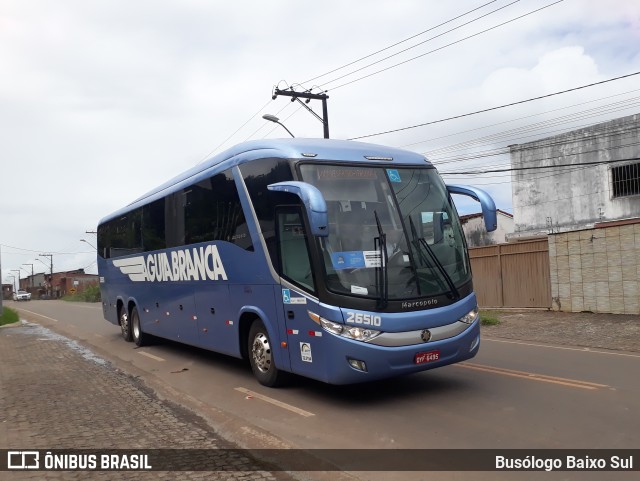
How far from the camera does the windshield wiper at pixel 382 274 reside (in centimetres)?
648

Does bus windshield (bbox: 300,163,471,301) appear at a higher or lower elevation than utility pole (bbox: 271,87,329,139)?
lower

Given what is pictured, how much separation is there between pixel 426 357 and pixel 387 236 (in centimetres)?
151

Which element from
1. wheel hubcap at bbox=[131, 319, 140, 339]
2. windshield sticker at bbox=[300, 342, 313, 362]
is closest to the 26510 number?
windshield sticker at bbox=[300, 342, 313, 362]

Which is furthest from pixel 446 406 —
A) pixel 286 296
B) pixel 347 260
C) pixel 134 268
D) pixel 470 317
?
pixel 134 268

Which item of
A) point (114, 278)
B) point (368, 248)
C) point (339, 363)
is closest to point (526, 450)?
point (339, 363)

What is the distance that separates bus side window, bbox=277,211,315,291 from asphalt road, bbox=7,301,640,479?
1.61m

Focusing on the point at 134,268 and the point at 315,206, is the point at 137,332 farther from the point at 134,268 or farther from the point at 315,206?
the point at 315,206

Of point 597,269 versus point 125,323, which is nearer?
point 125,323

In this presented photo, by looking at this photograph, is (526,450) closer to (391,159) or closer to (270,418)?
(270,418)

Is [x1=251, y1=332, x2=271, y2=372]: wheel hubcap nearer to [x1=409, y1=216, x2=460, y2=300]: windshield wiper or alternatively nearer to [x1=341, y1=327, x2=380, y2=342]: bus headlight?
[x1=341, y1=327, x2=380, y2=342]: bus headlight

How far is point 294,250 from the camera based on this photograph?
23.1 feet

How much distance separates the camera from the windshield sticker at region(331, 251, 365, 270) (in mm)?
6566

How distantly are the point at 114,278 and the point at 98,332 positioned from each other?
328cm

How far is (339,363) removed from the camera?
644 cm
